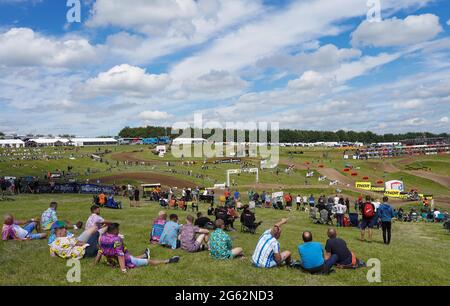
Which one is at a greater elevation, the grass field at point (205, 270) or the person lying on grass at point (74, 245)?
the person lying on grass at point (74, 245)

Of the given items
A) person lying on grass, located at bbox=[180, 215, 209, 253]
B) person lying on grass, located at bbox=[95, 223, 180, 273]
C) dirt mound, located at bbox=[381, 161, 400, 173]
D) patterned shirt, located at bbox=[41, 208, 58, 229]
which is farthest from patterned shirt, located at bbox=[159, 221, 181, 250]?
dirt mound, located at bbox=[381, 161, 400, 173]

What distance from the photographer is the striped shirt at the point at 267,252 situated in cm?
1011

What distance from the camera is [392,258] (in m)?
12.3

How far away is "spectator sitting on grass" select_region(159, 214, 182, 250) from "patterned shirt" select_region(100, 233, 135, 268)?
9.07 ft

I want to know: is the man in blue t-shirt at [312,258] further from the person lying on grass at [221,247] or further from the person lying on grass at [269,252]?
the person lying on grass at [221,247]

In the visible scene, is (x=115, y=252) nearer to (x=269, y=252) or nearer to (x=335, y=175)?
(x=269, y=252)

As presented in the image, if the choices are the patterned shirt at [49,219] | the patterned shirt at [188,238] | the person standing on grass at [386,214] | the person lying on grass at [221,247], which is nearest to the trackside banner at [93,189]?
the patterned shirt at [49,219]

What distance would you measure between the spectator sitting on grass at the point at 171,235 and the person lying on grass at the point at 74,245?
2372 millimetres

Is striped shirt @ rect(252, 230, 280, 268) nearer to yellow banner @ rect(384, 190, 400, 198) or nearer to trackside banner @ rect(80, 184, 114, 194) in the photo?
trackside banner @ rect(80, 184, 114, 194)

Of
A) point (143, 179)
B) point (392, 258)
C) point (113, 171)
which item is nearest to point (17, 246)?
point (392, 258)

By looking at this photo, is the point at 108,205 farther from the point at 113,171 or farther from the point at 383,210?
the point at 113,171

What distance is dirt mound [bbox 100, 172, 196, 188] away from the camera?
172ft

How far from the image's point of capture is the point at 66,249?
425 inches

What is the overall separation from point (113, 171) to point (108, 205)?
37216mm
